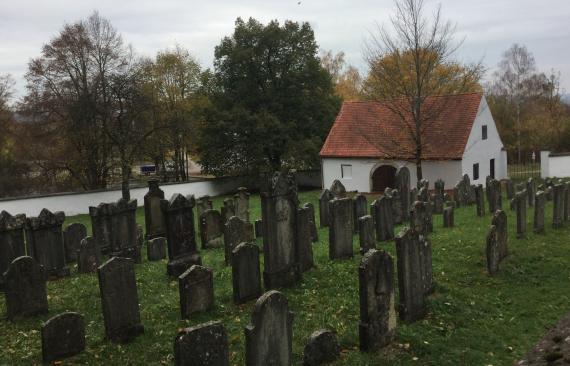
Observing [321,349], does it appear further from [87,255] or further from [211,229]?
[211,229]

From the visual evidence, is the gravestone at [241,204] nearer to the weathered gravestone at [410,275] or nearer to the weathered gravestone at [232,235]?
the weathered gravestone at [232,235]

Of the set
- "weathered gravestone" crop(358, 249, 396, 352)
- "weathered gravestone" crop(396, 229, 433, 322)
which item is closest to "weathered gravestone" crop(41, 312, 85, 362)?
"weathered gravestone" crop(358, 249, 396, 352)

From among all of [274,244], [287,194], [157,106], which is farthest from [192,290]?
[157,106]

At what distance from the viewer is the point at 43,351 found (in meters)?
6.11

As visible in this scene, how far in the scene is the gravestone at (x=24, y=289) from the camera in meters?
7.68

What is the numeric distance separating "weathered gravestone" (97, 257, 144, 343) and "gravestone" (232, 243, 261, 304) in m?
1.66

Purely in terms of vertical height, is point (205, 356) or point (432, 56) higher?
point (432, 56)

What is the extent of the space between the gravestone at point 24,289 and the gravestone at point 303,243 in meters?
4.40

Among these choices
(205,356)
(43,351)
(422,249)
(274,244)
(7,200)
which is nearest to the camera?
(205,356)

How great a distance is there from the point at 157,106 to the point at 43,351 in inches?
905

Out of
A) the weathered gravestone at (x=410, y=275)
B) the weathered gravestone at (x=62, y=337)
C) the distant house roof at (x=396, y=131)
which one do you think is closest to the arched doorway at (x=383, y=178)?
the distant house roof at (x=396, y=131)

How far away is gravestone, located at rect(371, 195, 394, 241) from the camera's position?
491 inches

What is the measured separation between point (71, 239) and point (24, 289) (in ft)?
15.8

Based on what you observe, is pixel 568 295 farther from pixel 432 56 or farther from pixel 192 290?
pixel 432 56
